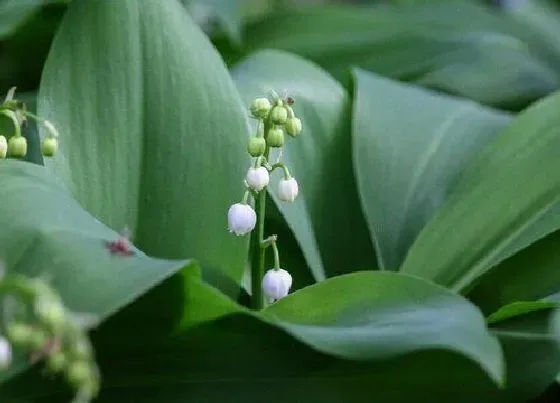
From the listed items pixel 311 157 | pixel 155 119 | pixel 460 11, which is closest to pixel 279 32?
pixel 460 11

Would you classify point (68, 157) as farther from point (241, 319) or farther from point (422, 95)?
point (422, 95)

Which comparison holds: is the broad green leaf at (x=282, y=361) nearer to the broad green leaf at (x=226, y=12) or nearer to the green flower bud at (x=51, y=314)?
the green flower bud at (x=51, y=314)

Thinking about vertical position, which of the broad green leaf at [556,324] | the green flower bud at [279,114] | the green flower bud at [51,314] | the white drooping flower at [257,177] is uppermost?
the green flower bud at [279,114]

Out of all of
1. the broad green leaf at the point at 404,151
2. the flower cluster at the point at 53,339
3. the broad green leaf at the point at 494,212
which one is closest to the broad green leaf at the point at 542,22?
the broad green leaf at the point at 404,151

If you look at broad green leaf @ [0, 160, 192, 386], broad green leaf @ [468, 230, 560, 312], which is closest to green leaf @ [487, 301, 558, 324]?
broad green leaf @ [468, 230, 560, 312]

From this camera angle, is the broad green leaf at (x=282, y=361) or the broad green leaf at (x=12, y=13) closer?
the broad green leaf at (x=282, y=361)

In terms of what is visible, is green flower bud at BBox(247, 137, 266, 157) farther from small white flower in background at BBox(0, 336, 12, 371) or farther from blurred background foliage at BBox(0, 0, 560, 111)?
blurred background foliage at BBox(0, 0, 560, 111)

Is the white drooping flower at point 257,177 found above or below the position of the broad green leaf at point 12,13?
below
